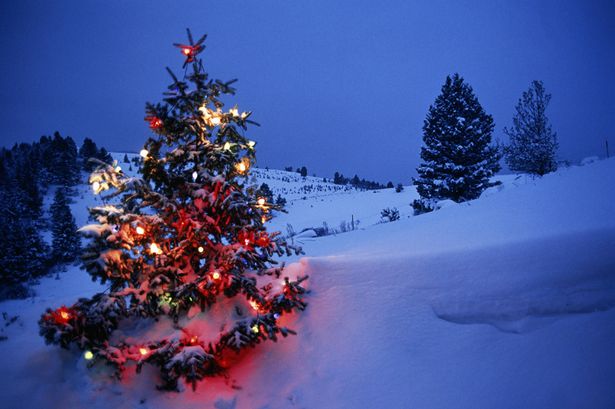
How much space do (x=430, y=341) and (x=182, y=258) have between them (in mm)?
3071

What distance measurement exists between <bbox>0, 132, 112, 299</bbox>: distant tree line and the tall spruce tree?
56.1 ft

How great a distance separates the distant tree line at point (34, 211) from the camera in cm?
1639

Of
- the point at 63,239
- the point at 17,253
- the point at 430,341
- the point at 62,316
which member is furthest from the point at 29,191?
the point at 430,341

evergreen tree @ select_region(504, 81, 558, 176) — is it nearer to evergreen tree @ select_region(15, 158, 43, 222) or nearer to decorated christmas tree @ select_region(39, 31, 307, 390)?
decorated christmas tree @ select_region(39, 31, 307, 390)

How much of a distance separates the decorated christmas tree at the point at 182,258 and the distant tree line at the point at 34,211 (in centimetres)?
679

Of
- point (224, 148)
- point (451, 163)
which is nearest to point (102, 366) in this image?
point (224, 148)

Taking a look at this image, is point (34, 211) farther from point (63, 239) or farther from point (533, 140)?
point (533, 140)

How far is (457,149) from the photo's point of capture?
1716 cm

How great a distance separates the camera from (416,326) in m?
3.46

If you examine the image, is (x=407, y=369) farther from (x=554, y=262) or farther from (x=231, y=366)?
(x=554, y=262)

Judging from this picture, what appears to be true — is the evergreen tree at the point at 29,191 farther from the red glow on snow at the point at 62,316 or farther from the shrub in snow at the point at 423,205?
the shrub in snow at the point at 423,205

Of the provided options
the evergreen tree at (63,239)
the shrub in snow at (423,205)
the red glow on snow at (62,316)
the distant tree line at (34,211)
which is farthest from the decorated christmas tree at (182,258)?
the evergreen tree at (63,239)

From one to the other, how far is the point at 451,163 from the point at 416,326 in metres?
16.3

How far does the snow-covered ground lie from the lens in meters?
2.75
